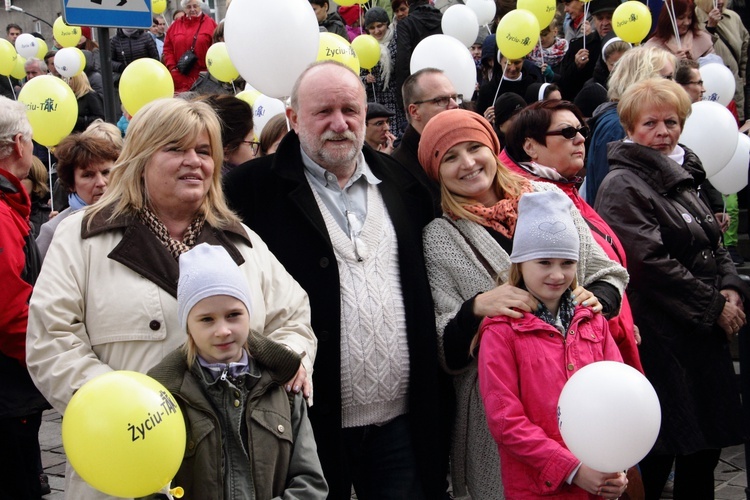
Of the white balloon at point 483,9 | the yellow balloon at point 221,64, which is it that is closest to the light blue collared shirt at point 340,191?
the yellow balloon at point 221,64

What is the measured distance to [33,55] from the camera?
14.2 m

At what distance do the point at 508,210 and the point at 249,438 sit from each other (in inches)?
57.4

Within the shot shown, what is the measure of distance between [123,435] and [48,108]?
435cm

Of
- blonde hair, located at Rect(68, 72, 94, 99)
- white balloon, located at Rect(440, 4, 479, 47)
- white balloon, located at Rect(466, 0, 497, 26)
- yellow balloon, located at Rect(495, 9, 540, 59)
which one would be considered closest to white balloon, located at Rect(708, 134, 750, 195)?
yellow balloon, located at Rect(495, 9, 540, 59)

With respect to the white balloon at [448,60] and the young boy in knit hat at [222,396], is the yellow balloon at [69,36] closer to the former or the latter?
the white balloon at [448,60]

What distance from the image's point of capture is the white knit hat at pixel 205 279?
2695 millimetres

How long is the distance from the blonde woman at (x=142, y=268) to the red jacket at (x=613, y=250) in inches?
54.3

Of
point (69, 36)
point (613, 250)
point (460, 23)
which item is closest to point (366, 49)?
point (460, 23)

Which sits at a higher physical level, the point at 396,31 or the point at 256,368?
the point at 396,31

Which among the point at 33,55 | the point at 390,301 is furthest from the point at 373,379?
the point at 33,55

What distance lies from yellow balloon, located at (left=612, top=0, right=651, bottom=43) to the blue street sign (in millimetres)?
3972

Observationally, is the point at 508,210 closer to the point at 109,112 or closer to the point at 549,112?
the point at 549,112

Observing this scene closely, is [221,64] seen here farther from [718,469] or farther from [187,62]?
[718,469]

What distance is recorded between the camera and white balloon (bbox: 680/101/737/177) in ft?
18.0
